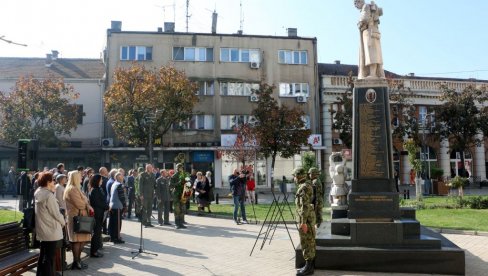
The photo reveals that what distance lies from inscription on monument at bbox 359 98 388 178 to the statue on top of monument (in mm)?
879

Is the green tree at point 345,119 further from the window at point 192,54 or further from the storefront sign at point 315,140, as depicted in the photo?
the window at point 192,54

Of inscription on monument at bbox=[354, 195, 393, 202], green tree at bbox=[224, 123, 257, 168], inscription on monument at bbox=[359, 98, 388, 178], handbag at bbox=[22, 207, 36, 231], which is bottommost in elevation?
handbag at bbox=[22, 207, 36, 231]

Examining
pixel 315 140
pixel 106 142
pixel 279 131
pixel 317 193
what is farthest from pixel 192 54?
pixel 317 193

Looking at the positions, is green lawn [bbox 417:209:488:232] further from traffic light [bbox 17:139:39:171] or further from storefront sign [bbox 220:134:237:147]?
storefront sign [bbox 220:134:237:147]

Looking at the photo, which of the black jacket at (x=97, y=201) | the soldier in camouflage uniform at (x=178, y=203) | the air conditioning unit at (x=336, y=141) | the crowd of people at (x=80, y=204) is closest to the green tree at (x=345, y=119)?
the air conditioning unit at (x=336, y=141)

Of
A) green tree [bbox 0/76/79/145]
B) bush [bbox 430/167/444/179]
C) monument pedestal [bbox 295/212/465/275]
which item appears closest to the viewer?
monument pedestal [bbox 295/212/465/275]

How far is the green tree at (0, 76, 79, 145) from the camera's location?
3062 cm

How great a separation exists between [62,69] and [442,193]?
31.6 meters

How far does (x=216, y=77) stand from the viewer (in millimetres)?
37031

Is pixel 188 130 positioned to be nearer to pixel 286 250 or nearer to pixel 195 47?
pixel 195 47

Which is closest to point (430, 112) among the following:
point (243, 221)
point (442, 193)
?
point (442, 193)

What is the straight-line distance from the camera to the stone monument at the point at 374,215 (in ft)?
28.2

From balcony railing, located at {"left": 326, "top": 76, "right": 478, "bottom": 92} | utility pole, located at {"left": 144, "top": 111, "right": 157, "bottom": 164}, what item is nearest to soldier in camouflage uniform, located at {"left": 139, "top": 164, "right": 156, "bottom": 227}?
utility pole, located at {"left": 144, "top": 111, "right": 157, "bottom": 164}

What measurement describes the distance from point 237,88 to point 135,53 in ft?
28.5
